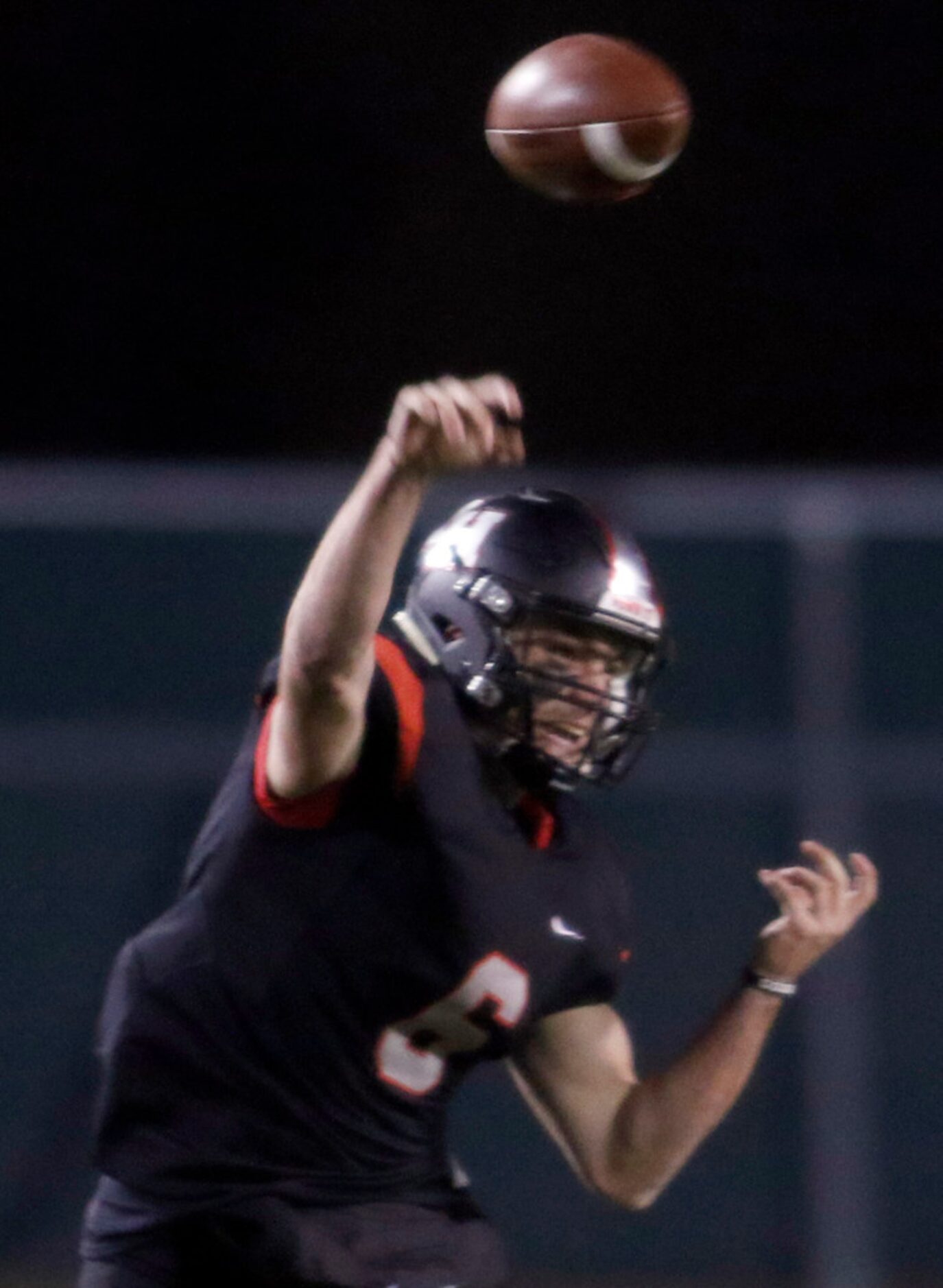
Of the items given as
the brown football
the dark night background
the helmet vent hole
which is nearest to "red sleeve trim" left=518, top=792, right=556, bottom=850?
the helmet vent hole

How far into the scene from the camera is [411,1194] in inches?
107

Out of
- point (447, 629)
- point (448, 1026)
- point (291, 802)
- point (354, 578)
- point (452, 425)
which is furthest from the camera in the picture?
point (447, 629)

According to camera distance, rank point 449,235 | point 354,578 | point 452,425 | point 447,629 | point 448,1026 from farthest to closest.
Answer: point 449,235, point 447,629, point 448,1026, point 354,578, point 452,425

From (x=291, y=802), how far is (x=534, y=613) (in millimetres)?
449

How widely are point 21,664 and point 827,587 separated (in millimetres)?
2106

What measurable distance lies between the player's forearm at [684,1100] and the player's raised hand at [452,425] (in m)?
1.04

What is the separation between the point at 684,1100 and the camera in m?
2.88

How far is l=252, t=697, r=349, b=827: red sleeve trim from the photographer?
2484mm

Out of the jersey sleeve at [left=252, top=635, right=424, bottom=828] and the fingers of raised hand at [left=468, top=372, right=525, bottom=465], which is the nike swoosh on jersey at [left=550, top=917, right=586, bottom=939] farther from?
the fingers of raised hand at [left=468, top=372, right=525, bottom=465]

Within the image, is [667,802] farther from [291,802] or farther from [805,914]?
[291,802]

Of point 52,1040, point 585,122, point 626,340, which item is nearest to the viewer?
point 585,122

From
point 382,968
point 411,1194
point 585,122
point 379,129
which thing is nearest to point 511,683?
point 382,968

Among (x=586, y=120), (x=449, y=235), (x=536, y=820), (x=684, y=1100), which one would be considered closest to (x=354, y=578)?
(x=536, y=820)

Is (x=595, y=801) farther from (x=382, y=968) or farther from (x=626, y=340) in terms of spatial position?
(x=626, y=340)
